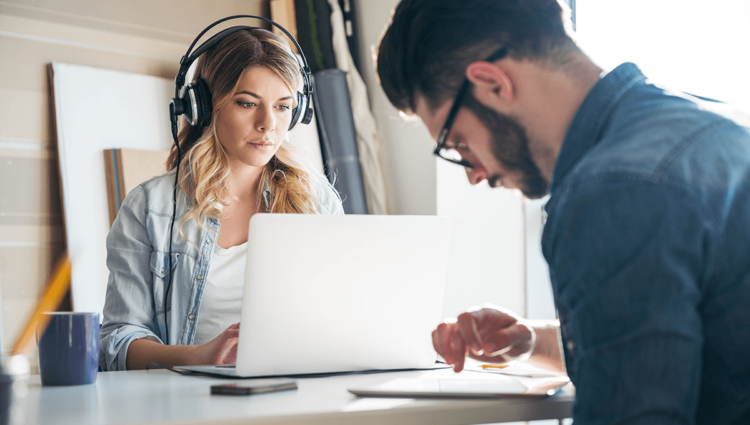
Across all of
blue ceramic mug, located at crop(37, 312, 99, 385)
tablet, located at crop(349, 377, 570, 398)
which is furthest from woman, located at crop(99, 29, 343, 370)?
tablet, located at crop(349, 377, 570, 398)

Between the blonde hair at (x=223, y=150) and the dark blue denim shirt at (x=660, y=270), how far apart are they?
1220mm

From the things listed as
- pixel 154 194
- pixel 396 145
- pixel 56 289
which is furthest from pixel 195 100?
pixel 396 145

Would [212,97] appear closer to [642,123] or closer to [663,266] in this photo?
[642,123]

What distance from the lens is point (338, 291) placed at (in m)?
1.05

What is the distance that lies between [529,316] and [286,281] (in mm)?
1920

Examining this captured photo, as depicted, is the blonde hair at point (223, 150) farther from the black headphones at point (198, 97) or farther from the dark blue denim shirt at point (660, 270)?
the dark blue denim shirt at point (660, 270)

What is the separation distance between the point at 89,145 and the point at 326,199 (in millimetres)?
1382

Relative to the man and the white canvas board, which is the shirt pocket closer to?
the man

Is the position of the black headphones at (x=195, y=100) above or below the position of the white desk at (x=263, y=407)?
above

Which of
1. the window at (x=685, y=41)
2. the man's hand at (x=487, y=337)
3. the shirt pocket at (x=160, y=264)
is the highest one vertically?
the window at (x=685, y=41)

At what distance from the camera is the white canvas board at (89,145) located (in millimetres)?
2697

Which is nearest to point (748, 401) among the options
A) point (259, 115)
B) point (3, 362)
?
point (3, 362)

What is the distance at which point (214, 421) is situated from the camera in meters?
0.75

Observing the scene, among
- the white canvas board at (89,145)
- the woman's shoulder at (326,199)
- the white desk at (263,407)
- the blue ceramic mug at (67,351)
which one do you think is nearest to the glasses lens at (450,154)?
the white desk at (263,407)
